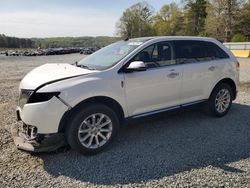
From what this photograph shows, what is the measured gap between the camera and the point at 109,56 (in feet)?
16.5

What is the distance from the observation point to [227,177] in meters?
3.60

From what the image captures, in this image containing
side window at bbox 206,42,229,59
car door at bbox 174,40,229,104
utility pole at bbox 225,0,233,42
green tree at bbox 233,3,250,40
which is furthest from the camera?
green tree at bbox 233,3,250,40

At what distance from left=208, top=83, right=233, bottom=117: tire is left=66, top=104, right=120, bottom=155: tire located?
7.93ft

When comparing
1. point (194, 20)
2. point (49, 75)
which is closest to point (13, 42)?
point (194, 20)

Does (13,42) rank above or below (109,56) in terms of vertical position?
above

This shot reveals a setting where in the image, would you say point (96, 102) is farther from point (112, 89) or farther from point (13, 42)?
point (13, 42)

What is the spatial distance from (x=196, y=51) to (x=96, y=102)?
2.49 m

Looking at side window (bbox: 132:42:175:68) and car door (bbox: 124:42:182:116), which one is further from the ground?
side window (bbox: 132:42:175:68)

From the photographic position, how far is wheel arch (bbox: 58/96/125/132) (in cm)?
402

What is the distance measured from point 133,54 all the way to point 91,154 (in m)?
1.76

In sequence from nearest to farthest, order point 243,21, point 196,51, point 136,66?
point 136,66
point 196,51
point 243,21

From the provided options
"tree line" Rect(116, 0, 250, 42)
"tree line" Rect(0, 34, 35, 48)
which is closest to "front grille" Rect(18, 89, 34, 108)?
"tree line" Rect(116, 0, 250, 42)

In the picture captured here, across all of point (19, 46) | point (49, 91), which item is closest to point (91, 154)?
point (49, 91)

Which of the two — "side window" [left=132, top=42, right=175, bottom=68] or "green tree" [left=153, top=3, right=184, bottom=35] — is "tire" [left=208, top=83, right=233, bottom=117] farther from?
"green tree" [left=153, top=3, right=184, bottom=35]
